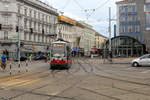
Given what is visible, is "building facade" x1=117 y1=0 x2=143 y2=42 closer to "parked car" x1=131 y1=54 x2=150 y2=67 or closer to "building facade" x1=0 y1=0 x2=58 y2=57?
"building facade" x1=0 y1=0 x2=58 y2=57

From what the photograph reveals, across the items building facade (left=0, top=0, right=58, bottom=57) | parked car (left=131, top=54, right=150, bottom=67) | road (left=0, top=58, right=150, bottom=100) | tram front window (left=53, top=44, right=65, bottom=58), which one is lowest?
road (left=0, top=58, right=150, bottom=100)

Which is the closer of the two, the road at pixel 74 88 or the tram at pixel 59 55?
the road at pixel 74 88

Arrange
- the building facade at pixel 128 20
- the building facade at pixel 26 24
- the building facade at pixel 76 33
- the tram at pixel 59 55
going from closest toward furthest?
the tram at pixel 59 55 → the building facade at pixel 26 24 → the building facade at pixel 128 20 → the building facade at pixel 76 33

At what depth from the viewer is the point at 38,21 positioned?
71.9 m

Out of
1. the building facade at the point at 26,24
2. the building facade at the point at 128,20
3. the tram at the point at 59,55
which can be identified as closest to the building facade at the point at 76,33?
the building facade at the point at 26,24

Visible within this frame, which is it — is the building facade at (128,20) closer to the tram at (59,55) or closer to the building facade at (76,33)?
the building facade at (76,33)

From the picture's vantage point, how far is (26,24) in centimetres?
6556

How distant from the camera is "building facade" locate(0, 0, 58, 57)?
5944 cm

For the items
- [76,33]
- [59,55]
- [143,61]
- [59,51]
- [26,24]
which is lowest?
[143,61]

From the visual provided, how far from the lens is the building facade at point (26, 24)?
59438 mm

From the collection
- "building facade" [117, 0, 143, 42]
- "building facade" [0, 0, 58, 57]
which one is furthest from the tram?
"building facade" [117, 0, 143, 42]

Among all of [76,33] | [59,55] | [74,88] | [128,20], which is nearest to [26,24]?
[128,20]

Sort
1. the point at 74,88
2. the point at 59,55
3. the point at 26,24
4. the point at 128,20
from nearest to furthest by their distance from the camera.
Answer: the point at 74,88
the point at 59,55
the point at 26,24
the point at 128,20

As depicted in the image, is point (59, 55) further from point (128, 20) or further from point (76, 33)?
point (76, 33)
